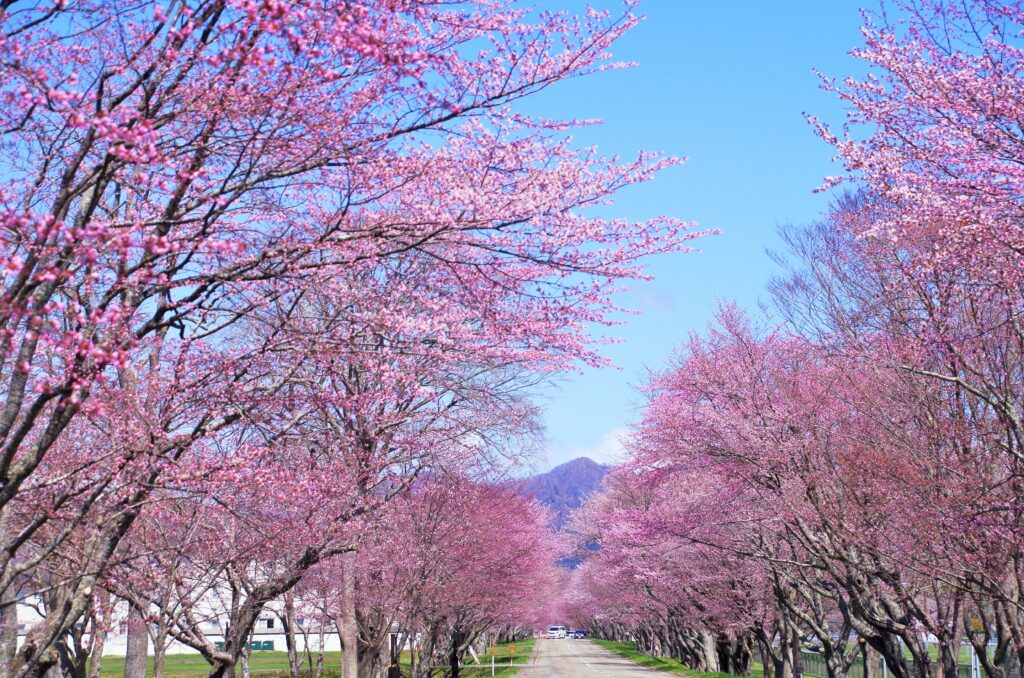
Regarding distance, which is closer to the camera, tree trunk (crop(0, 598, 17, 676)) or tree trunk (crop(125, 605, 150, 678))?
tree trunk (crop(0, 598, 17, 676))

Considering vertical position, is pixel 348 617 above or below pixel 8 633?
below

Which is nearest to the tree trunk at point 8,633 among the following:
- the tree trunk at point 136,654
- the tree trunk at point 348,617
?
the tree trunk at point 136,654

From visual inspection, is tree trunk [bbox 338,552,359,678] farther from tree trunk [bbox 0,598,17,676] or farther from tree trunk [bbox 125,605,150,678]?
tree trunk [bbox 0,598,17,676]

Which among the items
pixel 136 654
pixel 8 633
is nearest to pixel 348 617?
pixel 136 654

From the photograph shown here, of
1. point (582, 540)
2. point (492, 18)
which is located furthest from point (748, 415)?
point (582, 540)

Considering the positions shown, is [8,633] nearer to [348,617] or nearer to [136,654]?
[136,654]

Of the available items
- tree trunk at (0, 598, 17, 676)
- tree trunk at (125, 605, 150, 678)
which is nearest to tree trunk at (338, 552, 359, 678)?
tree trunk at (125, 605, 150, 678)

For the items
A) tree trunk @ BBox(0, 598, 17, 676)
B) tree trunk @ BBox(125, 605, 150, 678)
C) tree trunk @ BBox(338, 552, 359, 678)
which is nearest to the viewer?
tree trunk @ BBox(0, 598, 17, 676)

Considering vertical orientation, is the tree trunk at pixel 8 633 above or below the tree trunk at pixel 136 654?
above

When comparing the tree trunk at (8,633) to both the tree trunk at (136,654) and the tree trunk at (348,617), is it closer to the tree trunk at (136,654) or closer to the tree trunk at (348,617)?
the tree trunk at (136,654)

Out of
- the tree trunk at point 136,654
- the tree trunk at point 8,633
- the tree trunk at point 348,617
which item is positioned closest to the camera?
the tree trunk at point 8,633

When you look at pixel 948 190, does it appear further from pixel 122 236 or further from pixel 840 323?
pixel 840 323

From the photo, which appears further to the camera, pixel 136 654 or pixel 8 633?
pixel 136 654

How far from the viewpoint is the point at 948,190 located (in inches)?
343
